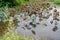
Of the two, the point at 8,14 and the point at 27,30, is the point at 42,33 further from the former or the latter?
the point at 8,14

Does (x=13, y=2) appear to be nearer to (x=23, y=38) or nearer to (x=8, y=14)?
(x=8, y=14)

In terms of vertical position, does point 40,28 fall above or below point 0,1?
below

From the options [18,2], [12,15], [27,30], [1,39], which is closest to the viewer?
[1,39]

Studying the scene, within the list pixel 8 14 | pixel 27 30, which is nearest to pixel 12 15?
pixel 8 14

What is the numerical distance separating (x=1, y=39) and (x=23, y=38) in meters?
0.71

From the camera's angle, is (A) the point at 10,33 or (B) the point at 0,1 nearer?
(A) the point at 10,33

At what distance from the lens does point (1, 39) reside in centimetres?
786

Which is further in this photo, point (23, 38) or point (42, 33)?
point (42, 33)

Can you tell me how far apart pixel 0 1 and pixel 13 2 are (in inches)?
28.4

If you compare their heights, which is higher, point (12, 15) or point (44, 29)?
point (12, 15)

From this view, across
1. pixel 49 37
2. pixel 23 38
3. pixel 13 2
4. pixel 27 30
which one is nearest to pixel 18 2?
pixel 13 2

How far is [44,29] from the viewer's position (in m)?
10.4

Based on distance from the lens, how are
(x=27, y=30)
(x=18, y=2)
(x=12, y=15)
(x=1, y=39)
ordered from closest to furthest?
(x=1, y=39), (x=12, y=15), (x=27, y=30), (x=18, y=2)

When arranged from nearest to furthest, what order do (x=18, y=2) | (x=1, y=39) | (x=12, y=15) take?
(x=1, y=39) < (x=12, y=15) < (x=18, y=2)
